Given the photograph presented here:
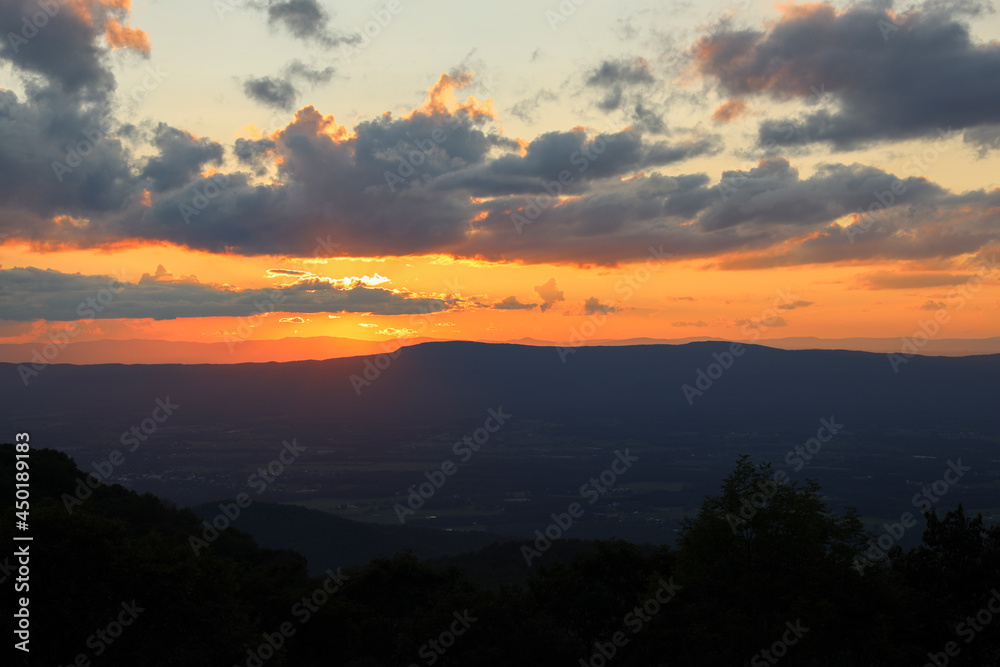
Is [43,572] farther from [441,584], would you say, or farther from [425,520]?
[425,520]

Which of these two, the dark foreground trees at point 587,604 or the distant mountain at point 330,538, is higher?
the dark foreground trees at point 587,604

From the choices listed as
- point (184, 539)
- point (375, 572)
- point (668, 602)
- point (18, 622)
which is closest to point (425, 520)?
point (184, 539)

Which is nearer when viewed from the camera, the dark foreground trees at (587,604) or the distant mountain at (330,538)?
the dark foreground trees at (587,604)

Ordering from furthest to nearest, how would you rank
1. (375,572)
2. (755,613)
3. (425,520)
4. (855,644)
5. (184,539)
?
(425,520), (184,539), (375,572), (755,613), (855,644)

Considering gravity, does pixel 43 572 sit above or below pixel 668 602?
above

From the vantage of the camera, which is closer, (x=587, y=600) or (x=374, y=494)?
(x=587, y=600)

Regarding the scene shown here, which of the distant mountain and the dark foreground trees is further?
the distant mountain

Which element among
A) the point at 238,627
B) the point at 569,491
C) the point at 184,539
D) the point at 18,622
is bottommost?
the point at 569,491

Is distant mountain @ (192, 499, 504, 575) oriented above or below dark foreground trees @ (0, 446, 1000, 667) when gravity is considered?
below
